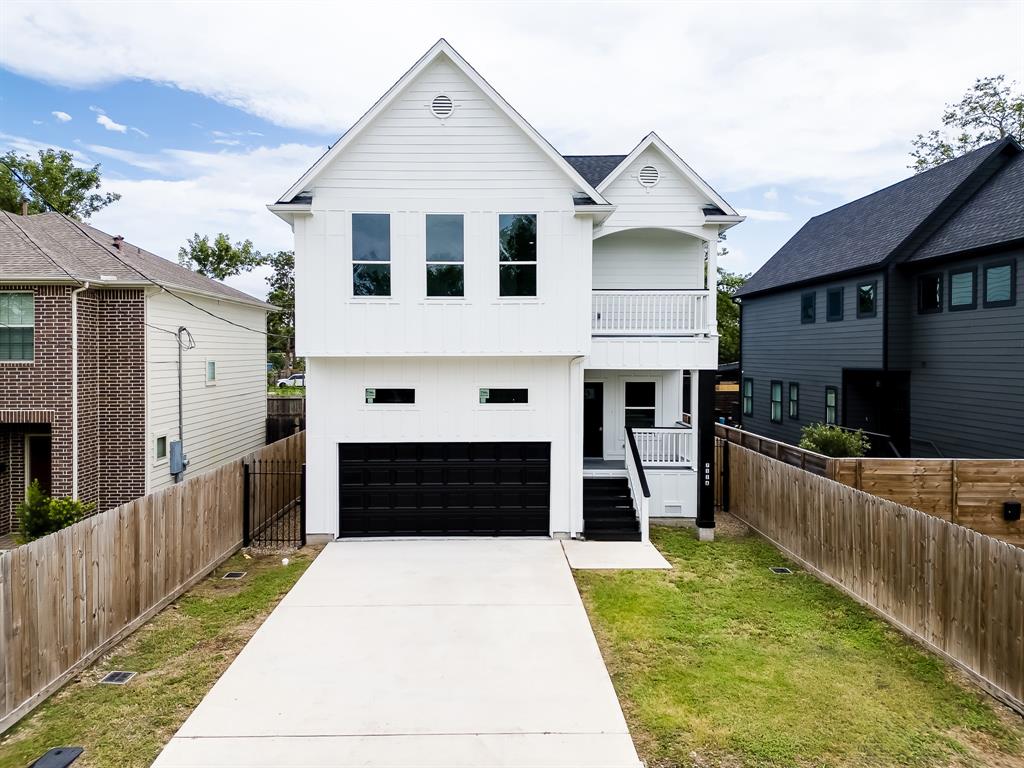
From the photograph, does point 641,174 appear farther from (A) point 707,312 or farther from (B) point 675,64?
(B) point 675,64

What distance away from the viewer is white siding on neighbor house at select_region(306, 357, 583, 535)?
1175 centimetres

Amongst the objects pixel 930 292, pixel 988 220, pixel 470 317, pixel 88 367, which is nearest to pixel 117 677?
pixel 470 317

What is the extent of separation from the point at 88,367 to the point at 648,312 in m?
11.2

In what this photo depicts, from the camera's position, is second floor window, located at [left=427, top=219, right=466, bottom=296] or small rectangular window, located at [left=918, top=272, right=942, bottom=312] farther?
small rectangular window, located at [left=918, top=272, right=942, bottom=312]

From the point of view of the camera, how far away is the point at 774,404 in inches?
917

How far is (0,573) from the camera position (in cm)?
551

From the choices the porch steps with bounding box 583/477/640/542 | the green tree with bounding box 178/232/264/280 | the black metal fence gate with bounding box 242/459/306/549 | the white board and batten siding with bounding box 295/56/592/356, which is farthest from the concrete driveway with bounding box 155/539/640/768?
the green tree with bounding box 178/232/264/280

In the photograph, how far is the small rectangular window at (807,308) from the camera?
20516 millimetres

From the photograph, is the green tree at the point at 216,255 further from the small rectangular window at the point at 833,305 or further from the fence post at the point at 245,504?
A: the small rectangular window at the point at 833,305

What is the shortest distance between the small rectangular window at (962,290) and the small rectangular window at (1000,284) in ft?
1.31

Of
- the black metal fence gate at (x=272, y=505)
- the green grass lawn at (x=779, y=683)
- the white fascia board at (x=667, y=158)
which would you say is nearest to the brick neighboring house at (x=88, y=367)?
the black metal fence gate at (x=272, y=505)

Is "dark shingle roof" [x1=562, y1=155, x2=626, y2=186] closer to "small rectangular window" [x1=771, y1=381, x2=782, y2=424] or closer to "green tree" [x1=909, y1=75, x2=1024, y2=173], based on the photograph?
"small rectangular window" [x1=771, y1=381, x2=782, y2=424]

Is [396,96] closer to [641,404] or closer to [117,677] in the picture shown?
[641,404]

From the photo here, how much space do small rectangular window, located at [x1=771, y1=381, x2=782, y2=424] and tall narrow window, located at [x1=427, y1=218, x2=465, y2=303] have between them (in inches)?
627
